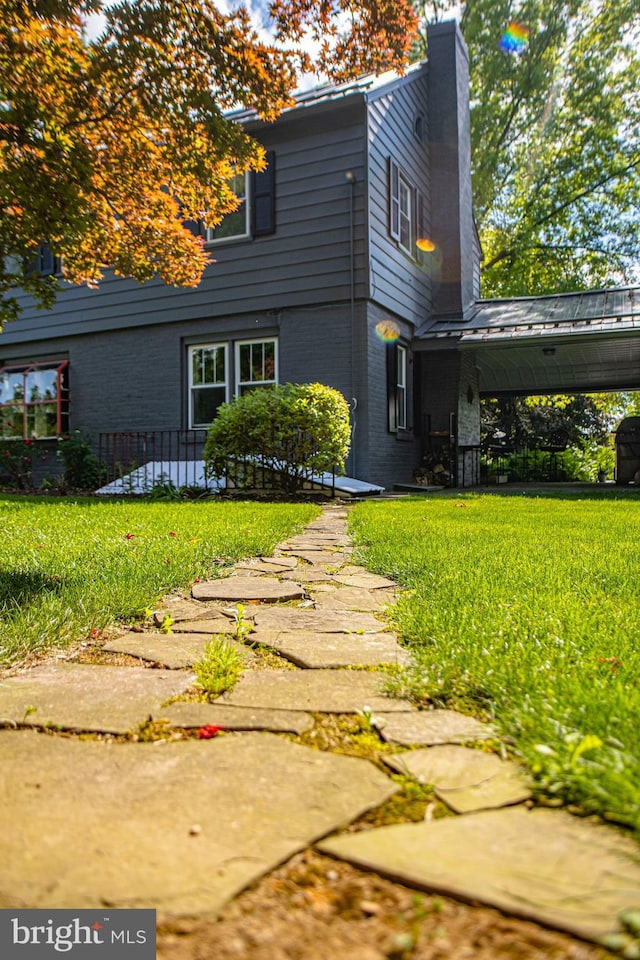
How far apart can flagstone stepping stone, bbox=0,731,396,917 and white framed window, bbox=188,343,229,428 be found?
946cm

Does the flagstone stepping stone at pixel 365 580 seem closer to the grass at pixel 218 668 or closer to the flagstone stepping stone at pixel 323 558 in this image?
the flagstone stepping stone at pixel 323 558

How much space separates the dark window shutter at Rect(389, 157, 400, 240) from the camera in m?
10.3

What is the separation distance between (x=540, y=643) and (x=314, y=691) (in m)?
0.69

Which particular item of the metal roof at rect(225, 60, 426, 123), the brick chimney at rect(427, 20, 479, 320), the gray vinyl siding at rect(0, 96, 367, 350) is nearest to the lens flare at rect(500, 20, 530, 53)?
the brick chimney at rect(427, 20, 479, 320)

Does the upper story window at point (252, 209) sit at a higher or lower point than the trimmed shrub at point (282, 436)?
higher

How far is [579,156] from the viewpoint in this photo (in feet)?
62.4

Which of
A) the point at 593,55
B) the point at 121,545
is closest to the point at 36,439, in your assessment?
the point at 121,545

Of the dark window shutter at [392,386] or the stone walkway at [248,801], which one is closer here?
the stone walkway at [248,801]

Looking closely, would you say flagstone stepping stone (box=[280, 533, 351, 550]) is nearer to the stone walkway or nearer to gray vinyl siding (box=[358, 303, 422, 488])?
the stone walkway

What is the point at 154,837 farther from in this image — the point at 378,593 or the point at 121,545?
the point at 121,545

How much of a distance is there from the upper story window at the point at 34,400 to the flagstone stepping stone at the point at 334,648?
10866 mm

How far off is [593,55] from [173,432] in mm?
18044

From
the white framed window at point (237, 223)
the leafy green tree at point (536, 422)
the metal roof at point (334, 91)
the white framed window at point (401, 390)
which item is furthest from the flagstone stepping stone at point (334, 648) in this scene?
the leafy green tree at point (536, 422)

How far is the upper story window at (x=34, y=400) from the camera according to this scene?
11.9m
